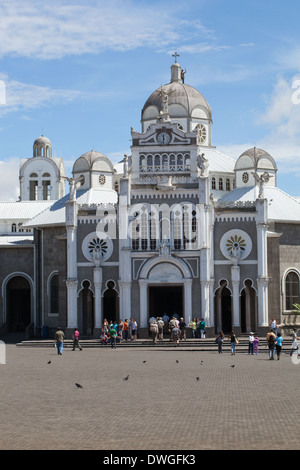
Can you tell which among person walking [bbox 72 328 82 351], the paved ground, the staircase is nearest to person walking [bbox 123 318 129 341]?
the staircase

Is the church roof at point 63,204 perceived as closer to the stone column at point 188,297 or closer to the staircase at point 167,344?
the stone column at point 188,297

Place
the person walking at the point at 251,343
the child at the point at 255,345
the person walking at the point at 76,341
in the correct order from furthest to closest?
the person walking at the point at 76,341 < the child at the point at 255,345 < the person walking at the point at 251,343

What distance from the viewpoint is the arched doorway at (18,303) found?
68750 millimetres

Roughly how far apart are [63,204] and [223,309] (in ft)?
50.6

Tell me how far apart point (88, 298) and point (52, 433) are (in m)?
42.0

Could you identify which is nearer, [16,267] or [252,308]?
[252,308]

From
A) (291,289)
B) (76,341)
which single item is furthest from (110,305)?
(291,289)

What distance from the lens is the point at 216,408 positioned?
2264 cm

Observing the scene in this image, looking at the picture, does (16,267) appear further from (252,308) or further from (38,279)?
(252,308)

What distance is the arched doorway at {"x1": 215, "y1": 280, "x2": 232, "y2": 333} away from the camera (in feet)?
193

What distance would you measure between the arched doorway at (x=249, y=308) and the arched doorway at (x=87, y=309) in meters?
10.8

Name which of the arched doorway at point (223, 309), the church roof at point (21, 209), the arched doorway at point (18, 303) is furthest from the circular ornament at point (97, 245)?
the church roof at point (21, 209)

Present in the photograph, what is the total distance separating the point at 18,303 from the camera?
69250mm
